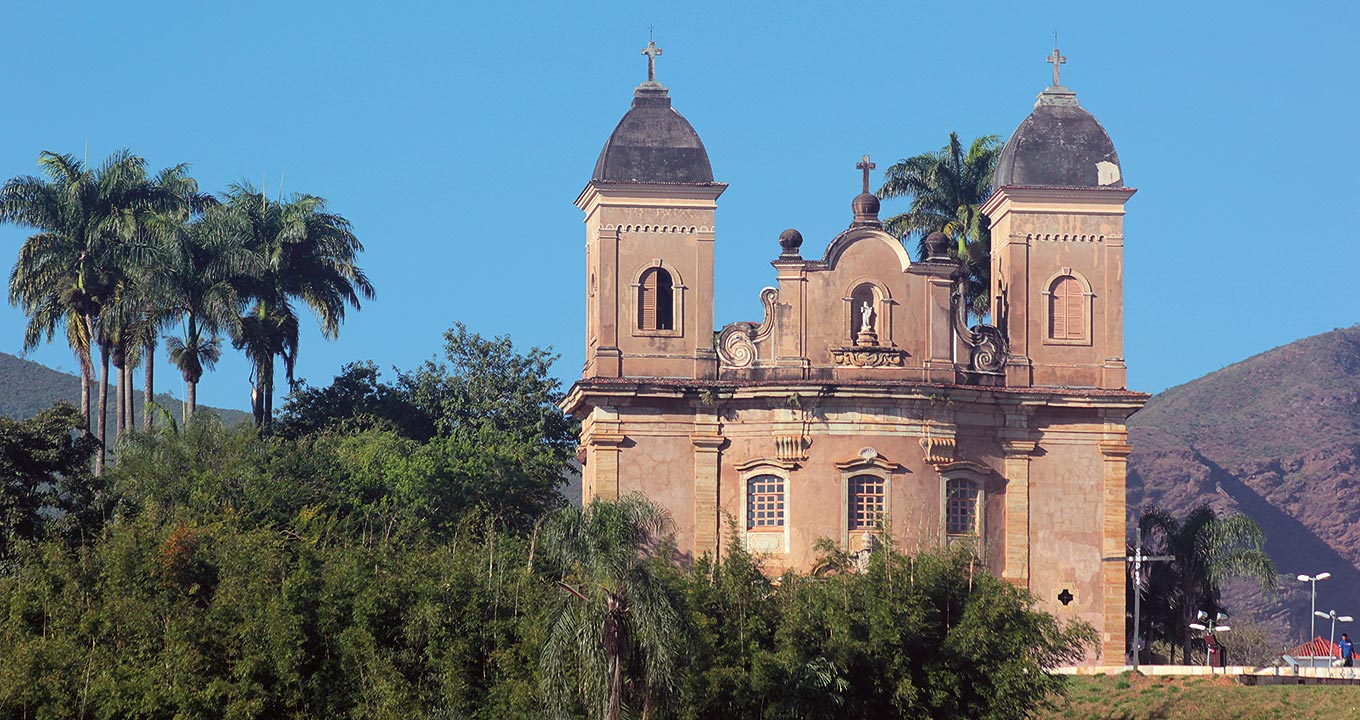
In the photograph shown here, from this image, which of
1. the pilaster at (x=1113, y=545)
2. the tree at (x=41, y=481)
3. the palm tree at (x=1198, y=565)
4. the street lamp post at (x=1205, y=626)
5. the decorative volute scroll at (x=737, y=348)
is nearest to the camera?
the tree at (x=41, y=481)

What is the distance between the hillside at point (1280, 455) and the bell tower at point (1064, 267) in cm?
8919

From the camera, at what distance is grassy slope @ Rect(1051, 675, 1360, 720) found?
4472 cm

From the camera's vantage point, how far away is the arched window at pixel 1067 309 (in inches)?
2111

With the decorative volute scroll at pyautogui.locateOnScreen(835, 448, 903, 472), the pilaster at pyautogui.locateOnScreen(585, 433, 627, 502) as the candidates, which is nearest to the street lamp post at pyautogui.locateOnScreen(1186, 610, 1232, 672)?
the decorative volute scroll at pyautogui.locateOnScreen(835, 448, 903, 472)

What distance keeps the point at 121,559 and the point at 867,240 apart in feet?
62.0

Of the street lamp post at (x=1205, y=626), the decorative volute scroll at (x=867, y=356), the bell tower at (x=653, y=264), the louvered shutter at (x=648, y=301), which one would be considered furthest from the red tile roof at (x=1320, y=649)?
the louvered shutter at (x=648, y=301)

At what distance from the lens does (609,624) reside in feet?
115

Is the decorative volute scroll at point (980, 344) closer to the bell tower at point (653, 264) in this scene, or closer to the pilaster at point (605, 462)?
the bell tower at point (653, 264)

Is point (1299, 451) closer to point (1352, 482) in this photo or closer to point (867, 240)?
point (1352, 482)

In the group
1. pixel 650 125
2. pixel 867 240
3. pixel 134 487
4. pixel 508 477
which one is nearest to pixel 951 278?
pixel 867 240

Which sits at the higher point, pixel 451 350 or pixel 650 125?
pixel 650 125

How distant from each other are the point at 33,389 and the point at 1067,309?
10639cm

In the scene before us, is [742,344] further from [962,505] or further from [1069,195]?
[1069,195]

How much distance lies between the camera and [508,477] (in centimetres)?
5697
